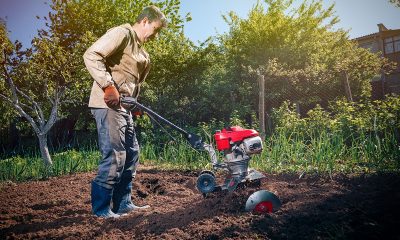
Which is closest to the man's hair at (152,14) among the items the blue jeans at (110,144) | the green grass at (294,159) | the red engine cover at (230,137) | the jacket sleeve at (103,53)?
the jacket sleeve at (103,53)

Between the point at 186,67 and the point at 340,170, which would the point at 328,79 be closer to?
the point at 186,67

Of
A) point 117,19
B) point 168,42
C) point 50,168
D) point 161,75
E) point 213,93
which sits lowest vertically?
point 50,168

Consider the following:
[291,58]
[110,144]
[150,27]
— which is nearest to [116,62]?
[150,27]

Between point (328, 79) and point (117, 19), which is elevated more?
point (117, 19)

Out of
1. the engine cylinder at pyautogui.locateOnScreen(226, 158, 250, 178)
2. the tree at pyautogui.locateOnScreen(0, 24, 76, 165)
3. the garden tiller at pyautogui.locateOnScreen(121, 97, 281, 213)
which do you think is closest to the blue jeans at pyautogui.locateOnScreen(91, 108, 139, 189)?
the garden tiller at pyautogui.locateOnScreen(121, 97, 281, 213)

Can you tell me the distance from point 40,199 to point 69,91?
4.64m

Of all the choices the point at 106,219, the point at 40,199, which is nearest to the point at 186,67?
the point at 40,199

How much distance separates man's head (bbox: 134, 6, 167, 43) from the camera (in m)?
2.96

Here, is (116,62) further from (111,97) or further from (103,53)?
(111,97)

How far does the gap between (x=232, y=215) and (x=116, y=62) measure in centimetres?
182

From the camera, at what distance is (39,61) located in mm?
6527

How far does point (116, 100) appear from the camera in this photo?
2521mm

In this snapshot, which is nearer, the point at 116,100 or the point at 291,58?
the point at 116,100

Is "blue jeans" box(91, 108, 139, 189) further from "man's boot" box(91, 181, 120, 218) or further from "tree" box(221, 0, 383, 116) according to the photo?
"tree" box(221, 0, 383, 116)
